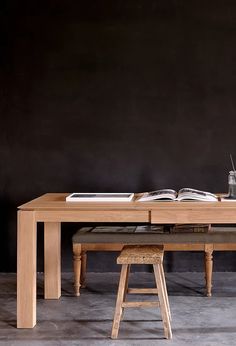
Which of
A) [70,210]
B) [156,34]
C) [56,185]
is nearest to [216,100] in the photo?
[156,34]

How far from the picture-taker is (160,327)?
9.84ft

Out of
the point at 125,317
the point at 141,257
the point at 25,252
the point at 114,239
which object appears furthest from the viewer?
the point at 114,239

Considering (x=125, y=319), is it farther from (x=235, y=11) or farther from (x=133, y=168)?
(x=235, y=11)

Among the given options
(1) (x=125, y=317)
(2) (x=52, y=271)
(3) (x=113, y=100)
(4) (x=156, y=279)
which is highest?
(3) (x=113, y=100)

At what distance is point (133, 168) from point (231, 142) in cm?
84

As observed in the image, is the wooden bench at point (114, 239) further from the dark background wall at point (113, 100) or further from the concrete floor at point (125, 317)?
the dark background wall at point (113, 100)

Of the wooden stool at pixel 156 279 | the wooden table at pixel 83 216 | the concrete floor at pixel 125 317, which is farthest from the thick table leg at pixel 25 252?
the wooden stool at pixel 156 279

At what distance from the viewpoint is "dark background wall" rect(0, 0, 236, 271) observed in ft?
14.3

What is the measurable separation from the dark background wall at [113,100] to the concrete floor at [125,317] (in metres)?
0.54

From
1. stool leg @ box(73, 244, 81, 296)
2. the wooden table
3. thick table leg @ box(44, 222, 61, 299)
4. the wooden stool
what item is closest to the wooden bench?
stool leg @ box(73, 244, 81, 296)

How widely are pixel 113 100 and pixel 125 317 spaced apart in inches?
75.8

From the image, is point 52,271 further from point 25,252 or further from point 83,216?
point 83,216

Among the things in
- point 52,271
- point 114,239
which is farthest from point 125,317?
point 52,271

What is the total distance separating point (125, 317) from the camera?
3.19 meters
